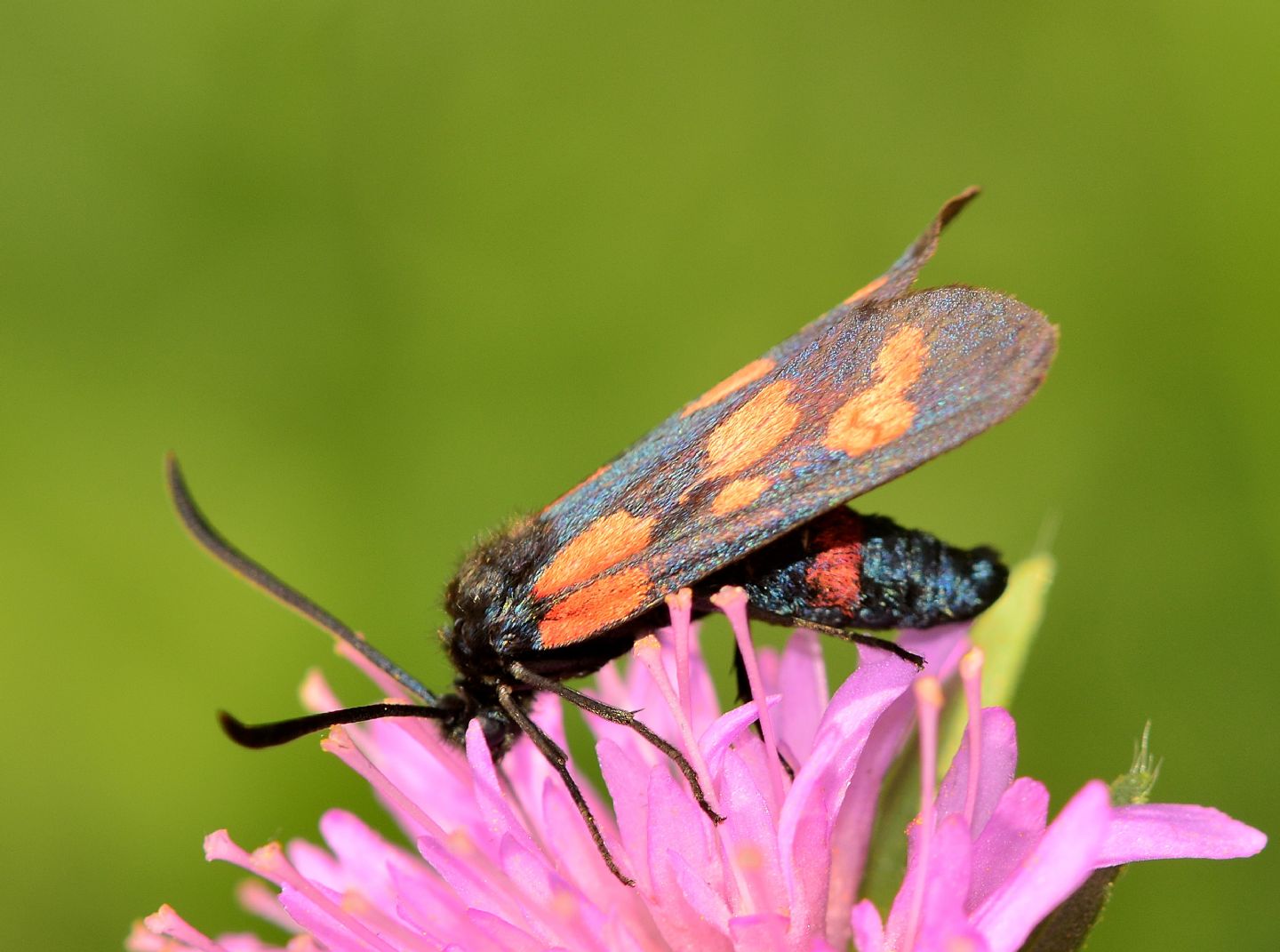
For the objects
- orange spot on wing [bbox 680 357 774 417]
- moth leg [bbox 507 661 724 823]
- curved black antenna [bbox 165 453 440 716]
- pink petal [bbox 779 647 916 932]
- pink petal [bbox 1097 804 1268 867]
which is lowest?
pink petal [bbox 1097 804 1268 867]

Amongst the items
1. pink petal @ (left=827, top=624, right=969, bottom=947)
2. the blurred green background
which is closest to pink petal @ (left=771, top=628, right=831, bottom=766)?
pink petal @ (left=827, top=624, right=969, bottom=947)

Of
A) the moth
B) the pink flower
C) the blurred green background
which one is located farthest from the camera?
the blurred green background

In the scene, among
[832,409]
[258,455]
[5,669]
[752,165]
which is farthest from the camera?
[752,165]

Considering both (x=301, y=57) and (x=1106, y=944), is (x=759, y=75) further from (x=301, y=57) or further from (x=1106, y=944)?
(x=1106, y=944)

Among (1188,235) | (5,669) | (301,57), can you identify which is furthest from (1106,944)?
(301,57)

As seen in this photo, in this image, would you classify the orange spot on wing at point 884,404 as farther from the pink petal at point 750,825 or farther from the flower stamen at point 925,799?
the pink petal at point 750,825

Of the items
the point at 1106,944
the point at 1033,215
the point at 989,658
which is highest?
the point at 1033,215

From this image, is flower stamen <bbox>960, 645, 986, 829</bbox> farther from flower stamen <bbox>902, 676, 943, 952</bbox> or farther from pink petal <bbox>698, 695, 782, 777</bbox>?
pink petal <bbox>698, 695, 782, 777</bbox>
